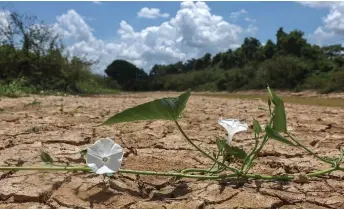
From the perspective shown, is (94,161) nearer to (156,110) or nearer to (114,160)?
(114,160)

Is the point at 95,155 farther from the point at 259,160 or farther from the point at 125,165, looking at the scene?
the point at 259,160

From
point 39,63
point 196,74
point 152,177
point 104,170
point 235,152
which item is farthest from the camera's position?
point 196,74

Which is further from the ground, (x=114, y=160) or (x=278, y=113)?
(x=278, y=113)

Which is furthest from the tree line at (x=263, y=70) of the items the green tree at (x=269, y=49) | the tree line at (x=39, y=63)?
the tree line at (x=39, y=63)

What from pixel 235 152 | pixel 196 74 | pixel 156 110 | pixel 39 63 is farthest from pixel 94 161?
pixel 196 74

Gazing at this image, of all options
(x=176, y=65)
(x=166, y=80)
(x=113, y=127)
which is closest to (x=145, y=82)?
(x=166, y=80)

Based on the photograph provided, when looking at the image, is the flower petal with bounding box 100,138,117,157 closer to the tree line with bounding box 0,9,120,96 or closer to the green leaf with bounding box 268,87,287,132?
the green leaf with bounding box 268,87,287,132

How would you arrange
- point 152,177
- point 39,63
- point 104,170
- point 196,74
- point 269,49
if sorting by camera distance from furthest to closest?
point 196,74 < point 269,49 < point 39,63 < point 152,177 < point 104,170
